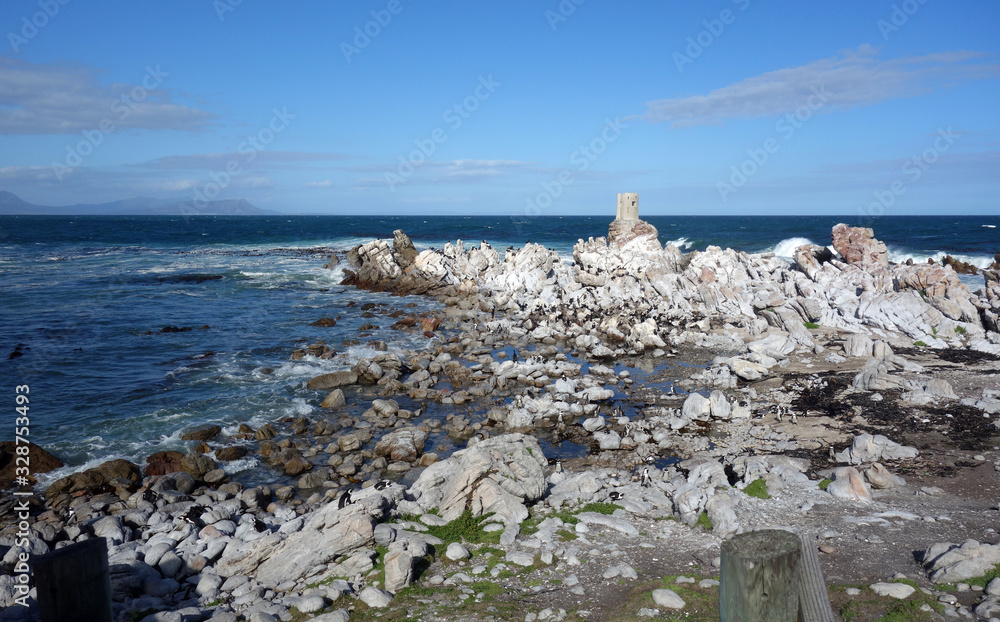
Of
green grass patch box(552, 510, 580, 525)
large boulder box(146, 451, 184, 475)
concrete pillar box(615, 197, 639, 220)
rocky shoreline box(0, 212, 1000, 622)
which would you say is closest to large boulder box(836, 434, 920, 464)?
rocky shoreline box(0, 212, 1000, 622)

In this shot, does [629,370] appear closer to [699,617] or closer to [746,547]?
[699,617]

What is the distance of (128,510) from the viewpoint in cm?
1170

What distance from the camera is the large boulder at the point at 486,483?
936 cm

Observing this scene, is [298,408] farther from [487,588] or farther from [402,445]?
[487,588]

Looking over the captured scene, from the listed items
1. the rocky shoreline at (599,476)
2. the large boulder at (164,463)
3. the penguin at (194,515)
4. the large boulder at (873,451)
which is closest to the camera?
the rocky shoreline at (599,476)

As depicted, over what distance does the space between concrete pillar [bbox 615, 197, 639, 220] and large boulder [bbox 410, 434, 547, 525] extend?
3196 centimetres

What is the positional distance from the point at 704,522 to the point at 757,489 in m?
1.59

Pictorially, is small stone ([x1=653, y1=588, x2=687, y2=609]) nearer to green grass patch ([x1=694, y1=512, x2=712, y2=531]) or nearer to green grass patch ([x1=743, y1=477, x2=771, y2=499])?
green grass patch ([x1=694, y1=512, x2=712, y2=531])

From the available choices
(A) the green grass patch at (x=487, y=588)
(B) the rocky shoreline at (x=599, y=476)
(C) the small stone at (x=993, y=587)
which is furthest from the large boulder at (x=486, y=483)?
(C) the small stone at (x=993, y=587)

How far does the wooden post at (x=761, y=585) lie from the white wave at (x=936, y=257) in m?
47.2

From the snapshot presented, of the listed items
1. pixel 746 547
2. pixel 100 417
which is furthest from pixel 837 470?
pixel 100 417

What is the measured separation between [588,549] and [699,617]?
6.96 ft

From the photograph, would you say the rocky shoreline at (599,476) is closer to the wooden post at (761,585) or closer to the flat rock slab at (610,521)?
the flat rock slab at (610,521)

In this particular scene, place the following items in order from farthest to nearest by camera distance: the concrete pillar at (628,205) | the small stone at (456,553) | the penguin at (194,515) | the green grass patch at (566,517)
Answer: the concrete pillar at (628,205) < the penguin at (194,515) < the green grass patch at (566,517) < the small stone at (456,553)
